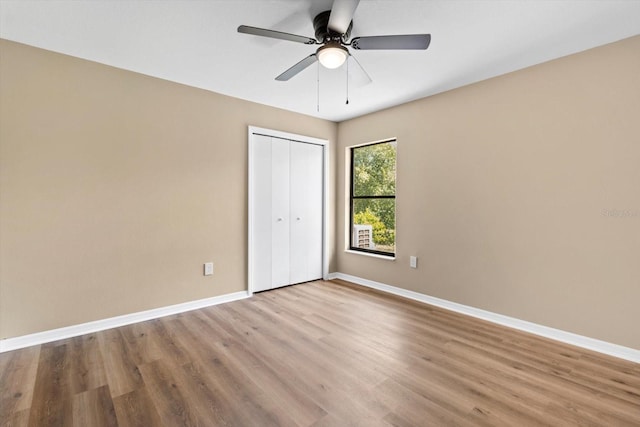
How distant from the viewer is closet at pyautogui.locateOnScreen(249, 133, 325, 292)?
3.81m

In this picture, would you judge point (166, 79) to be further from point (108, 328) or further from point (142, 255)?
point (108, 328)

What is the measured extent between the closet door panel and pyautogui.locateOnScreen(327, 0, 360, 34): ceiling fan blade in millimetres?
2151

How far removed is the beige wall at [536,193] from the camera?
2271mm

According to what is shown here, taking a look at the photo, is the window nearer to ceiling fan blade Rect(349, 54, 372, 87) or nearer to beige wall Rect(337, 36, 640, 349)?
beige wall Rect(337, 36, 640, 349)

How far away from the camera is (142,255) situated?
2941 millimetres

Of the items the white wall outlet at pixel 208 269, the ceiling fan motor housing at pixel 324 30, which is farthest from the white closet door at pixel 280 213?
the ceiling fan motor housing at pixel 324 30

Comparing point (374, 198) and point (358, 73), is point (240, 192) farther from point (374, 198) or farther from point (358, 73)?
point (358, 73)

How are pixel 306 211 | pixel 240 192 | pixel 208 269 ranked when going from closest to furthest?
pixel 208 269 < pixel 240 192 < pixel 306 211

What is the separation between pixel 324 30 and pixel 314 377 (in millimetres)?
2319

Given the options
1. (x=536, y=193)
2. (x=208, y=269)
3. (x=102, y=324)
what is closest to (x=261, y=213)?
(x=208, y=269)

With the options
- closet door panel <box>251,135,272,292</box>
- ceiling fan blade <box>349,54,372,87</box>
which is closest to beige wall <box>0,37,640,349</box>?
closet door panel <box>251,135,272,292</box>

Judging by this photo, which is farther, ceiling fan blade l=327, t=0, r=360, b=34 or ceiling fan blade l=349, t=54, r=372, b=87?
ceiling fan blade l=349, t=54, r=372, b=87

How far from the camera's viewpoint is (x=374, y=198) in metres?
4.23

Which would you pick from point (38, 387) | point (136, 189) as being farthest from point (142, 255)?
point (38, 387)
